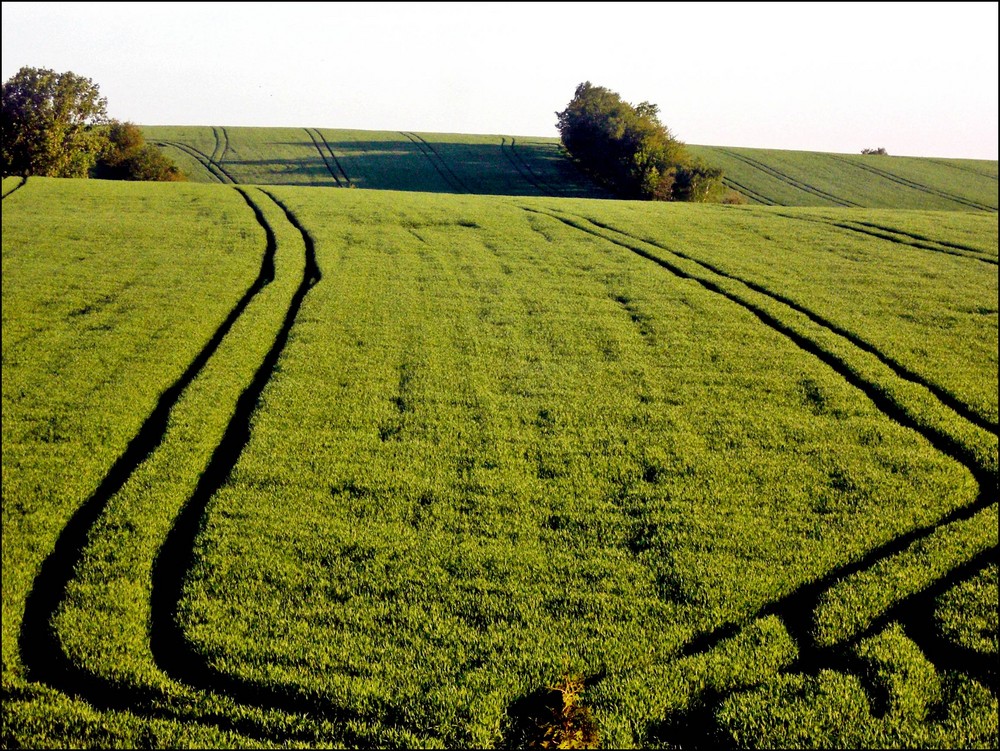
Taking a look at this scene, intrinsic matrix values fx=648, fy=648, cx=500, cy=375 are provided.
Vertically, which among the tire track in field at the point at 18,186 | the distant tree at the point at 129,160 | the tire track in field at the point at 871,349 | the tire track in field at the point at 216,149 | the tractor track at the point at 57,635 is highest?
the tire track in field at the point at 216,149

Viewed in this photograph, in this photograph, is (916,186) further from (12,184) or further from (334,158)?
(12,184)

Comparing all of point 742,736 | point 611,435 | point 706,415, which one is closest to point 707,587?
point 742,736

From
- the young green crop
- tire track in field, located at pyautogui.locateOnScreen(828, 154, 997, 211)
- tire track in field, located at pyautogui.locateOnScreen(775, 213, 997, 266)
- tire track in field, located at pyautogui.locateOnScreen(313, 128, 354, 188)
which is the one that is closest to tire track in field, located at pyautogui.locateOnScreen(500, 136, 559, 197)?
tire track in field, located at pyautogui.locateOnScreen(313, 128, 354, 188)

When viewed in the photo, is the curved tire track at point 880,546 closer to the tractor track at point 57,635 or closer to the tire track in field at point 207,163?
the tractor track at point 57,635

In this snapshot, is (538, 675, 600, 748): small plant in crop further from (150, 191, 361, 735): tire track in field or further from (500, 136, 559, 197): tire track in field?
(500, 136, 559, 197): tire track in field

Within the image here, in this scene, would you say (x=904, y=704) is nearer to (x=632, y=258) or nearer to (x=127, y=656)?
(x=127, y=656)

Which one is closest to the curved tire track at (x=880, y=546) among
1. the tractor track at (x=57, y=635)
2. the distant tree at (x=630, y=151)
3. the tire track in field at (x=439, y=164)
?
the tractor track at (x=57, y=635)
